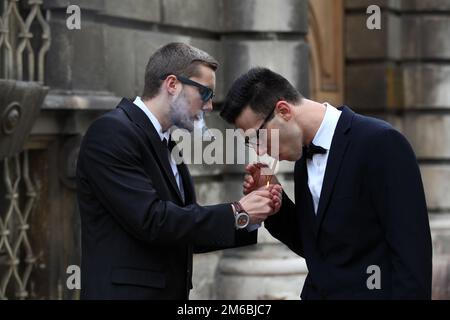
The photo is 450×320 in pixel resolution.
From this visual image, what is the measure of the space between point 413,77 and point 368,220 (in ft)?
24.7

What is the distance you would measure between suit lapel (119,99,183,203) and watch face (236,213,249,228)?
265 millimetres

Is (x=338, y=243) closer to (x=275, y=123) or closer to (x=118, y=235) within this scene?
(x=275, y=123)

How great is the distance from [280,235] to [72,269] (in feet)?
9.15

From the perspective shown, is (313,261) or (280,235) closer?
(313,261)

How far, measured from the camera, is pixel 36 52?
6.91 metres

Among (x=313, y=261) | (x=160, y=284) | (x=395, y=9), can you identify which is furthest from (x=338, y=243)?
(x=395, y=9)

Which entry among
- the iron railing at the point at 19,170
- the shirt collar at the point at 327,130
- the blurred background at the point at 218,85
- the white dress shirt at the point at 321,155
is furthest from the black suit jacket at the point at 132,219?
the iron railing at the point at 19,170

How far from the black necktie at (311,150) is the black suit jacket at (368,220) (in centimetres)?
7

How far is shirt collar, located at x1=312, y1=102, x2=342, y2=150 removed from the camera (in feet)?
13.8

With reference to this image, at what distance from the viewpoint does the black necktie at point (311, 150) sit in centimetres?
421

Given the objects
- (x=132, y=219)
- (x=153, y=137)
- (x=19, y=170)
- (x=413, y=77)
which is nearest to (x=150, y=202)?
(x=132, y=219)

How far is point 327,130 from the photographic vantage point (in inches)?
166

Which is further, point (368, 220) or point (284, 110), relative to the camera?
point (284, 110)

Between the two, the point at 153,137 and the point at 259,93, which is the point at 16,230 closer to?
the point at 153,137
